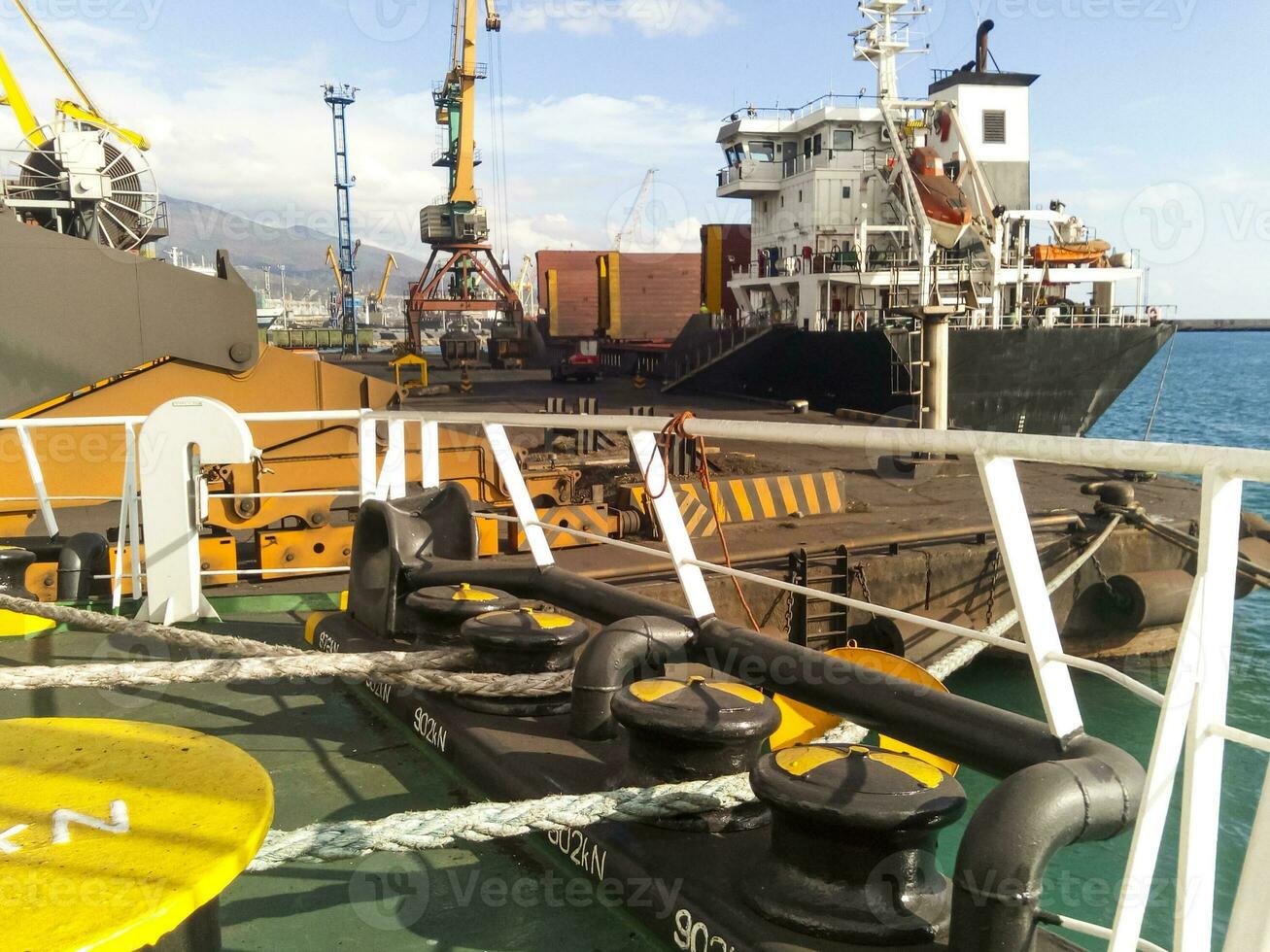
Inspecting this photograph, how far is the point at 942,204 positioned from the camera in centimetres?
2719

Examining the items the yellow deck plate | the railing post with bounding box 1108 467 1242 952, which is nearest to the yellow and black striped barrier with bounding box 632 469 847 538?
the yellow deck plate

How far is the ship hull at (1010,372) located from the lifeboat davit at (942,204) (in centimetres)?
444

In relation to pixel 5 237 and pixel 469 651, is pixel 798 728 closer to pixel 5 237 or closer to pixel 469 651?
pixel 469 651

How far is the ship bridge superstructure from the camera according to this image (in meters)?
27.1

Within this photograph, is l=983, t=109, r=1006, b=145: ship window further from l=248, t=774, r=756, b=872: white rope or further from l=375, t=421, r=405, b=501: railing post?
l=248, t=774, r=756, b=872: white rope

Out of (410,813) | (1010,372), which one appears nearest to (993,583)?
(410,813)

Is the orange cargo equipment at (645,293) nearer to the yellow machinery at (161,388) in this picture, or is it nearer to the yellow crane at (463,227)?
the yellow crane at (463,227)

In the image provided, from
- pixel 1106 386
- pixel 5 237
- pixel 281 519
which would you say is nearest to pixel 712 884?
pixel 281 519

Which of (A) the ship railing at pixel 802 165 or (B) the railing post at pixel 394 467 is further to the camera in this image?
(A) the ship railing at pixel 802 165

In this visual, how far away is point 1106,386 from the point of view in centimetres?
2555

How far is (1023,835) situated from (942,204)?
2769 cm

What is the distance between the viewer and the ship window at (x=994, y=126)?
3300 cm

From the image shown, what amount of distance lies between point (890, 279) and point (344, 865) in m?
27.8

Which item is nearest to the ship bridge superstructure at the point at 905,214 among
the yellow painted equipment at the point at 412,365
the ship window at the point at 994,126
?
the ship window at the point at 994,126
